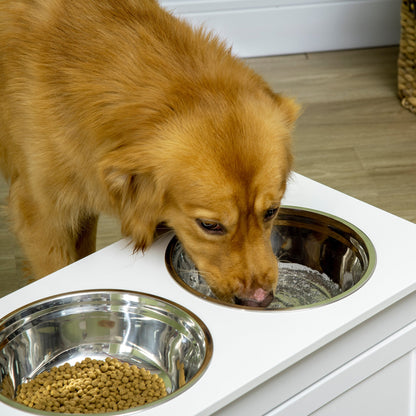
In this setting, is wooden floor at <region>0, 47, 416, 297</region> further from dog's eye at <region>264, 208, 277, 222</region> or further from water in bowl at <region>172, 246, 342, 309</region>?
dog's eye at <region>264, 208, 277, 222</region>

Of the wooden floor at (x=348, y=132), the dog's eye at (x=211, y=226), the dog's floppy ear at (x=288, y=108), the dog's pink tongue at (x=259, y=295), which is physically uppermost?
the dog's floppy ear at (x=288, y=108)

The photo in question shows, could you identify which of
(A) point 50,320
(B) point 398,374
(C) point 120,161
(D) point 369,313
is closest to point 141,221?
(C) point 120,161

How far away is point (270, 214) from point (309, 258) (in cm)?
26

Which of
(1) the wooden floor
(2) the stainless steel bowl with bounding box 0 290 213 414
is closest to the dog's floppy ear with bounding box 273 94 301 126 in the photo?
(2) the stainless steel bowl with bounding box 0 290 213 414

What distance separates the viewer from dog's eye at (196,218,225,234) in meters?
1.44

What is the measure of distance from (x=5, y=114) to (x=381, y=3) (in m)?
2.94

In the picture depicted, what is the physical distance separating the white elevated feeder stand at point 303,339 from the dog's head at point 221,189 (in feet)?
0.30

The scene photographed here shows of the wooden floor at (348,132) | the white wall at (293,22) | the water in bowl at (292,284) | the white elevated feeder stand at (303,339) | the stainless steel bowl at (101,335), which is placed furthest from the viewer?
the white wall at (293,22)

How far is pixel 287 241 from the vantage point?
1721 mm

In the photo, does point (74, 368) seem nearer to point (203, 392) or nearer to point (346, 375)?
point (203, 392)

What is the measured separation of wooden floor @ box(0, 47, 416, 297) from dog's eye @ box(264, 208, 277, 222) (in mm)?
1157

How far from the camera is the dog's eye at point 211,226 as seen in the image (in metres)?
1.44

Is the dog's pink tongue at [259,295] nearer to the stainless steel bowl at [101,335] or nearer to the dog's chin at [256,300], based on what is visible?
the dog's chin at [256,300]

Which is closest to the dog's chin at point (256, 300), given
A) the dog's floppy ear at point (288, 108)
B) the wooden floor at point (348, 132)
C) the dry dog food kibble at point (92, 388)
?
the dry dog food kibble at point (92, 388)
